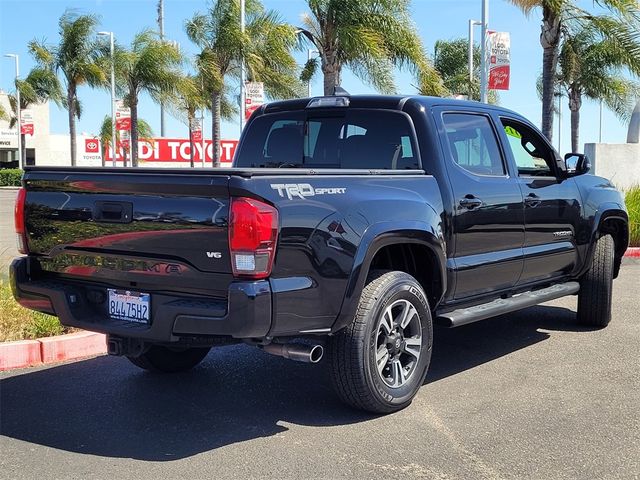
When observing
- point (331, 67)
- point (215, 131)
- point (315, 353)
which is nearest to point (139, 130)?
point (215, 131)

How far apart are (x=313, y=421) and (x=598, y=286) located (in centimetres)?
365

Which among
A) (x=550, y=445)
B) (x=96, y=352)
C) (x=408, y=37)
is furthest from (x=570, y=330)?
(x=408, y=37)

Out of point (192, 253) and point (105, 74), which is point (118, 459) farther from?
point (105, 74)

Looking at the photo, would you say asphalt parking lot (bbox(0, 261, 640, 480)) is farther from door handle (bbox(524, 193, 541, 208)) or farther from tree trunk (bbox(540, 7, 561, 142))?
tree trunk (bbox(540, 7, 561, 142))

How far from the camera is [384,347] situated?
470cm

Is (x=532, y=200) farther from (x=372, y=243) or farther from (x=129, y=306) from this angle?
(x=129, y=306)

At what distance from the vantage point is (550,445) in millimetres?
4227

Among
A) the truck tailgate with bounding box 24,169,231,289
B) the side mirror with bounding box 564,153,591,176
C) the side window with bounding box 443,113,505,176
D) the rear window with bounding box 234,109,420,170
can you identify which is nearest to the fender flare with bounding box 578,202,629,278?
the side mirror with bounding box 564,153,591,176

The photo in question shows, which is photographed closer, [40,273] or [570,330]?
[40,273]

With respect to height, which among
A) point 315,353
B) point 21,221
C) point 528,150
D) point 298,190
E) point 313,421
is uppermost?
point 528,150

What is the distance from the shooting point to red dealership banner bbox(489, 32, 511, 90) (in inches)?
616

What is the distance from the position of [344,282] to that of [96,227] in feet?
4.78

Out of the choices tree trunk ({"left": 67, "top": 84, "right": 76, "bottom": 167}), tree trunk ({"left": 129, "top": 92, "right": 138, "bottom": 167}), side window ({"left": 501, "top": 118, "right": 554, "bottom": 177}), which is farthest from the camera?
tree trunk ({"left": 67, "top": 84, "right": 76, "bottom": 167})

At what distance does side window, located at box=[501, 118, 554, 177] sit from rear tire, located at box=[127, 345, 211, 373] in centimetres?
294
